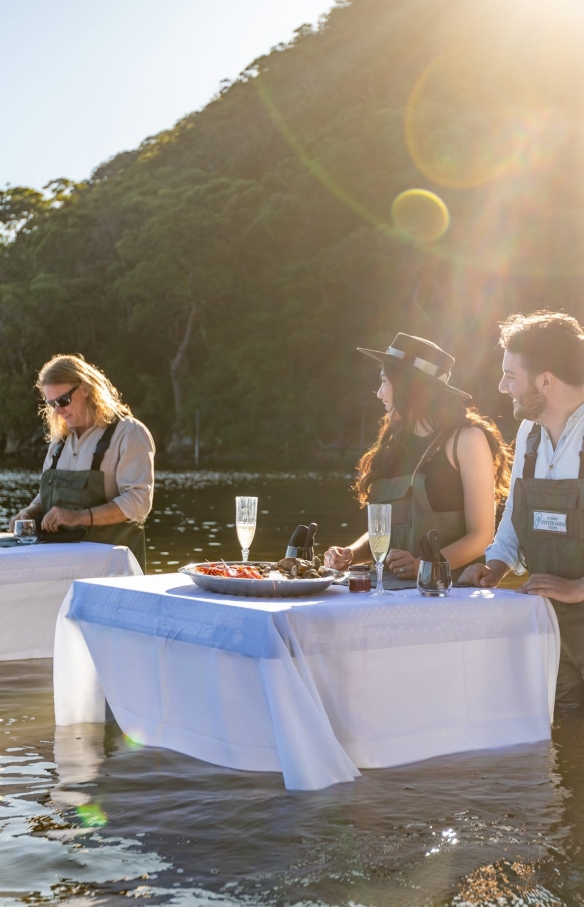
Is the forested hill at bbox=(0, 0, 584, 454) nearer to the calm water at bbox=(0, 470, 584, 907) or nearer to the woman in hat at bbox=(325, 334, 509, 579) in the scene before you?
the woman in hat at bbox=(325, 334, 509, 579)

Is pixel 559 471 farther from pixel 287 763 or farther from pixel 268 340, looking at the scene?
pixel 268 340

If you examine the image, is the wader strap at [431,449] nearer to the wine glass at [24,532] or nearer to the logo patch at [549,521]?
the logo patch at [549,521]

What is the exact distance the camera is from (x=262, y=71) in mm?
79500

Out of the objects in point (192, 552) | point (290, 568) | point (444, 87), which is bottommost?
point (192, 552)

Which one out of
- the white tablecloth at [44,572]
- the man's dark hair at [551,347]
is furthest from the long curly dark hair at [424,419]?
the white tablecloth at [44,572]

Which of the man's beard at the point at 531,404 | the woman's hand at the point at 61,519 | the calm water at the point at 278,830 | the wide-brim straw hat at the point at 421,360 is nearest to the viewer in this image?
the calm water at the point at 278,830

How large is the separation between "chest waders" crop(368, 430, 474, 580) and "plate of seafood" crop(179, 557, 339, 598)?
86 centimetres

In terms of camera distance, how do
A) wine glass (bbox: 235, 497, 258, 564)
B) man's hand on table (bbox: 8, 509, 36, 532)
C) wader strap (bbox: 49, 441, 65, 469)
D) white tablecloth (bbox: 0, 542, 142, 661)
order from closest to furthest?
wine glass (bbox: 235, 497, 258, 564) < white tablecloth (bbox: 0, 542, 142, 661) < man's hand on table (bbox: 8, 509, 36, 532) < wader strap (bbox: 49, 441, 65, 469)

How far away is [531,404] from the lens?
168 inches

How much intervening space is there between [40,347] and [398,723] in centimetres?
6140

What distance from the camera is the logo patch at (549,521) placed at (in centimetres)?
423

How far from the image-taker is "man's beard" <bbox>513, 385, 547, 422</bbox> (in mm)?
4262

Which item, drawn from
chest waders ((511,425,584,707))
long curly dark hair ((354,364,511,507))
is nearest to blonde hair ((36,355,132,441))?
long curly dark hair ((354,364,511,507))

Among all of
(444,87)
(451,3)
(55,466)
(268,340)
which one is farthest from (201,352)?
(55,466)
